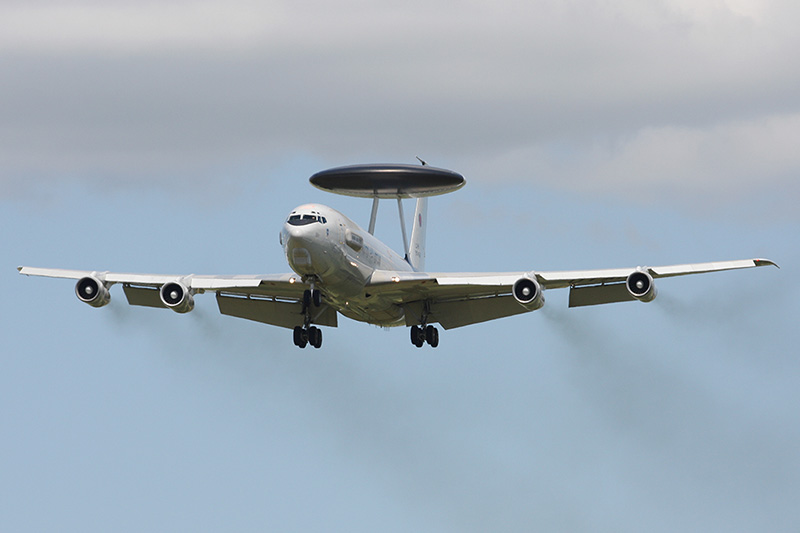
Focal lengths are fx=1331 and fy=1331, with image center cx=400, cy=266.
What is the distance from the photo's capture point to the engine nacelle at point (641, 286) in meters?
59.7

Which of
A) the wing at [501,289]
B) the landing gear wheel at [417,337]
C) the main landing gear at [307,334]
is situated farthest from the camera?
the landing gear wheel at [417,337]

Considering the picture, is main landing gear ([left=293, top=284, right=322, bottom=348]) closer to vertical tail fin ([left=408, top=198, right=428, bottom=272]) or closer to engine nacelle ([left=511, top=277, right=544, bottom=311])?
engine nacelle ([left=511, top=277, right=544, bottom=311])

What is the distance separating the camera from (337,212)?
197ft

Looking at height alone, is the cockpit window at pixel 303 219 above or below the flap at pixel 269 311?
above

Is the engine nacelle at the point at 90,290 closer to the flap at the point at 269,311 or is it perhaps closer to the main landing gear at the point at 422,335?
the flap at the point at 269,311

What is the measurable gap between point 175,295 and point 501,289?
51.6 feet

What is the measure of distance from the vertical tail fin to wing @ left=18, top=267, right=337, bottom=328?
1579 cm

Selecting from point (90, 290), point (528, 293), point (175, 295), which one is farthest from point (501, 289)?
point (90, 290)

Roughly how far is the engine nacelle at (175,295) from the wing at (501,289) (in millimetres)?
8967

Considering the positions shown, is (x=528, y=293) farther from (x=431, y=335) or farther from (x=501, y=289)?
(x=431, y=335)

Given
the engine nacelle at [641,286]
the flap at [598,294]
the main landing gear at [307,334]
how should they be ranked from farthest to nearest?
1. the main landing gear at [307,334]
2. the flap at [598,294]
3. the engine nacelle at [641,286]

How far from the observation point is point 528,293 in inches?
2392

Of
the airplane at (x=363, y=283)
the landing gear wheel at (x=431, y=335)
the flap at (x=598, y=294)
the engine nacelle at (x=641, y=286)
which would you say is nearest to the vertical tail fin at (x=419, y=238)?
the airplane at (x=363, y=283)

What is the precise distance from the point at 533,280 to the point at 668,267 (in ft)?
20.2
